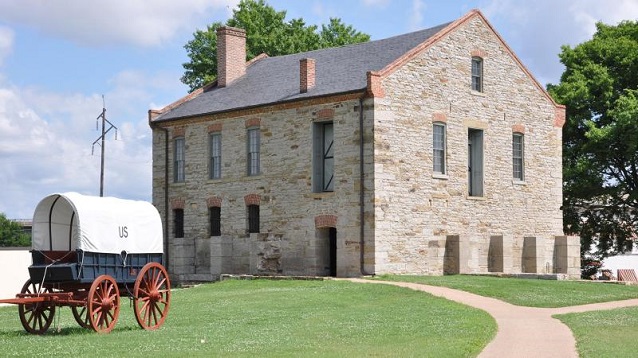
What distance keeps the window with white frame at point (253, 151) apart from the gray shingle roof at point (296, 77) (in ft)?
3.74

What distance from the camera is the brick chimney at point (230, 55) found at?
47.0 metres

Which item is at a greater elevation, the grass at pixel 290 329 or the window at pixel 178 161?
the window at pixel 178 161

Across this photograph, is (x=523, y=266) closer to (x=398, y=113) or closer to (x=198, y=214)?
(x=398, y=113)

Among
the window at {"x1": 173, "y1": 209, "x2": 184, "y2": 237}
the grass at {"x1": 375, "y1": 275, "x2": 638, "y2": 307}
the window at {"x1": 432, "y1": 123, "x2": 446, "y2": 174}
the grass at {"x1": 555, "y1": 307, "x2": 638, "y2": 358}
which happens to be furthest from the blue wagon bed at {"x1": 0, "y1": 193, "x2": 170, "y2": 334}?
the window at {"x1": 173, "y1": 209, "x2": 184, "y2": 237}

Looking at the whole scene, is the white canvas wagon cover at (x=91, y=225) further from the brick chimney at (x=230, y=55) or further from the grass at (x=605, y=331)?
the brick chimney at (x=230, y=55)

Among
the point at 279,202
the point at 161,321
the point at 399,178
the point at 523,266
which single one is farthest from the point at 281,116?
the point at 161,321

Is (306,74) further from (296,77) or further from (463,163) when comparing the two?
(463,163)

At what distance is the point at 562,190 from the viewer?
157 ft

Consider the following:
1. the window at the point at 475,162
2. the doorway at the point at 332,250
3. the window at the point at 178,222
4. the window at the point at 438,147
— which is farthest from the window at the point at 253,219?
the window at the point at 475,162

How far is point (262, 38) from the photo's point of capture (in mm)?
56688

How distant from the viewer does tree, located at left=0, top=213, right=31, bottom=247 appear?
104312 mm

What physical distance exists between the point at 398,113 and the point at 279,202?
606 centimetres

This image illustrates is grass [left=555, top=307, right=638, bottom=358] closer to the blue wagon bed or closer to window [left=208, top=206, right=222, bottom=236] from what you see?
the blue wagon bed

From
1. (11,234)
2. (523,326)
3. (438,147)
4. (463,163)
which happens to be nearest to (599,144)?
(463,163)
